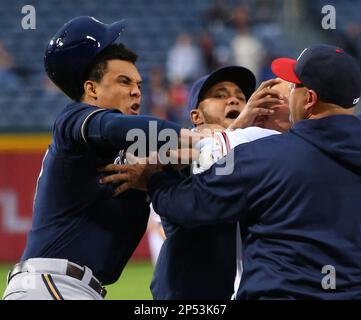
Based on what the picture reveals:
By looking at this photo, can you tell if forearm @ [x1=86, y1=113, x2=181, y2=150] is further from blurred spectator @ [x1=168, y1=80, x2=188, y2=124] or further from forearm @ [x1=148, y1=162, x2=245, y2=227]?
blurred spectator @ [x1=168, y1=80, x2=188, y2=124]

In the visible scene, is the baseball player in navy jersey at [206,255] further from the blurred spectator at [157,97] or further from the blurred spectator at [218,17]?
the blurred spectator at [218,17]

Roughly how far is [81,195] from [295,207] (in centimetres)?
103

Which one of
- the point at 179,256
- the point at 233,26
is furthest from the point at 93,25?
the point at 233,26

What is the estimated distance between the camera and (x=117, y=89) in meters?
4.00

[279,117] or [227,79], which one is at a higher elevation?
[227,79]

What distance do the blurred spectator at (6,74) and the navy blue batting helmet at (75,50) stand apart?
8.96 meters

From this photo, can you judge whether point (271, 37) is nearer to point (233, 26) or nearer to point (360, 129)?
point (233, 26)

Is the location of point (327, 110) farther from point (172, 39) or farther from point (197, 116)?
point (172, 39)

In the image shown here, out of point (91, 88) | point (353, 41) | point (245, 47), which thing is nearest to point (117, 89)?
point (91, 88)

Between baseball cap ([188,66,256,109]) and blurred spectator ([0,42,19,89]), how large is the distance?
28.2 ft

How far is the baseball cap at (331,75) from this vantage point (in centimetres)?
340

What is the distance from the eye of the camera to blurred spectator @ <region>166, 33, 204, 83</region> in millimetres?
13211

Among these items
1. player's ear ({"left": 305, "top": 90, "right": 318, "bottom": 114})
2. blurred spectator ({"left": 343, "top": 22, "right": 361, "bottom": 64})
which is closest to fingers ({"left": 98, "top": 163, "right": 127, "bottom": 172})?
player's ear ({"left": 305, "top": 90, "right": 318, "bottom": 114})
